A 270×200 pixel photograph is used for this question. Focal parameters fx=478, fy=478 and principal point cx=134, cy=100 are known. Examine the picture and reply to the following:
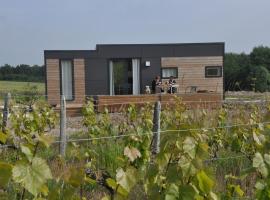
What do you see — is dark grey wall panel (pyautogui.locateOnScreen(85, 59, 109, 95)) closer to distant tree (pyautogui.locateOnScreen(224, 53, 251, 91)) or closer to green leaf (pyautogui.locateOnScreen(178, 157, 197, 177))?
distant tree (pyautogui.locateOnScreen(224, 53, 251, 91))

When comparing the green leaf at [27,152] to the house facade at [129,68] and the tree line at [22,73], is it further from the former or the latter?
the tree line at [22,73]

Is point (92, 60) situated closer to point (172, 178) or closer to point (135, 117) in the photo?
point (135, 117)

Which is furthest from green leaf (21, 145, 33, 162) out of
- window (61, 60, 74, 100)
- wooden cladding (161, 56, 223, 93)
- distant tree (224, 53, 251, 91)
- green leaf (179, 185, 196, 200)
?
distant tree (224, 53, 251, 91)

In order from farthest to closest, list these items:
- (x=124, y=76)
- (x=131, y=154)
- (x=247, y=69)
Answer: (x=247, y=69) < (x=124, y=76) < (x=131, y=154)

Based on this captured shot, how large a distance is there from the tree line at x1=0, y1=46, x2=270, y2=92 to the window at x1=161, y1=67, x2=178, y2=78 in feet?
9.41

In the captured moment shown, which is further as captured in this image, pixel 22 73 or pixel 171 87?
pixel 22 73

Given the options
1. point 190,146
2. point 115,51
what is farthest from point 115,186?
point 115,51

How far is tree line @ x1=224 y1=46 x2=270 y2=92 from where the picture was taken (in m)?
23.1

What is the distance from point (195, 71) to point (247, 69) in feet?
27.6

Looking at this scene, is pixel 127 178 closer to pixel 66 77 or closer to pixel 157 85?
pixel 157 85

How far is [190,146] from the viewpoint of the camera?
2.09 meters

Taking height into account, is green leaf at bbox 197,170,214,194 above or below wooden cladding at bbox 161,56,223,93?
below

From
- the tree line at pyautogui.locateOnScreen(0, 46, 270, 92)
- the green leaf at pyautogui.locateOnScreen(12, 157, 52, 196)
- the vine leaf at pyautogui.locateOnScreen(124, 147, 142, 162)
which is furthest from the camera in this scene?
the tree line at pyautogui.locateOnScreen(0, 46, 270, 92)

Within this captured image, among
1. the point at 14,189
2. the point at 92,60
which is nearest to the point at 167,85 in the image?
the point at 92,60
